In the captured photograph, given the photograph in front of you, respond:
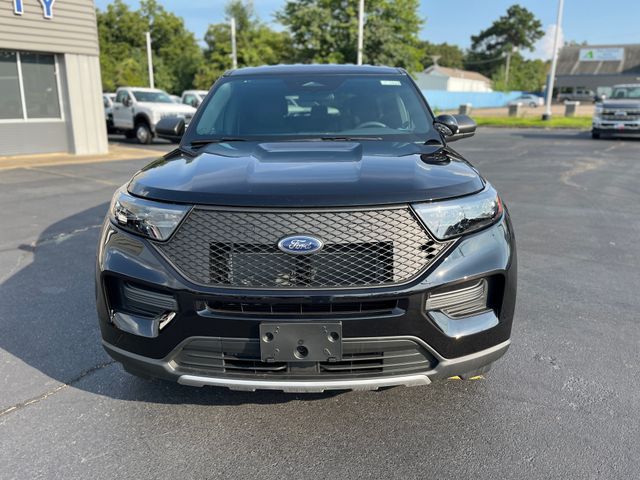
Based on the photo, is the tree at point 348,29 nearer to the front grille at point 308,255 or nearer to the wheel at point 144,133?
the wheel at point 144,133

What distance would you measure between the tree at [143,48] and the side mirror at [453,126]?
4372 centimetres

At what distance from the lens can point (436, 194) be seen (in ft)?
7.33

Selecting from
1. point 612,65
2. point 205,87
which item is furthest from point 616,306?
point 612,65

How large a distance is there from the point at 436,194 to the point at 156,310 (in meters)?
1.29

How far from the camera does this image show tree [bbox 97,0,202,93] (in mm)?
44344

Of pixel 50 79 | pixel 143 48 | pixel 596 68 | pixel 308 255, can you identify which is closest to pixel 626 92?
pixel 50 79

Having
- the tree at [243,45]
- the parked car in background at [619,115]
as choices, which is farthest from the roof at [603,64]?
the parked car in background at [619,115]

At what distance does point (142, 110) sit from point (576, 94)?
77.3 meters

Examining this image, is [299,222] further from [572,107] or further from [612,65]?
[612,65]

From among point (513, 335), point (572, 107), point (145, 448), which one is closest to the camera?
point (145, 448)

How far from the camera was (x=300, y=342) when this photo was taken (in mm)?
2113

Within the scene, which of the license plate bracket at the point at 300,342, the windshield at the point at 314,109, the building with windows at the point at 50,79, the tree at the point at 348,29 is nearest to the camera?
the license plate bracket at the point at 300,342

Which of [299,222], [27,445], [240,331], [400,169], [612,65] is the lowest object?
A: [27,445]

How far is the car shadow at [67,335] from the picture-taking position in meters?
2.80
